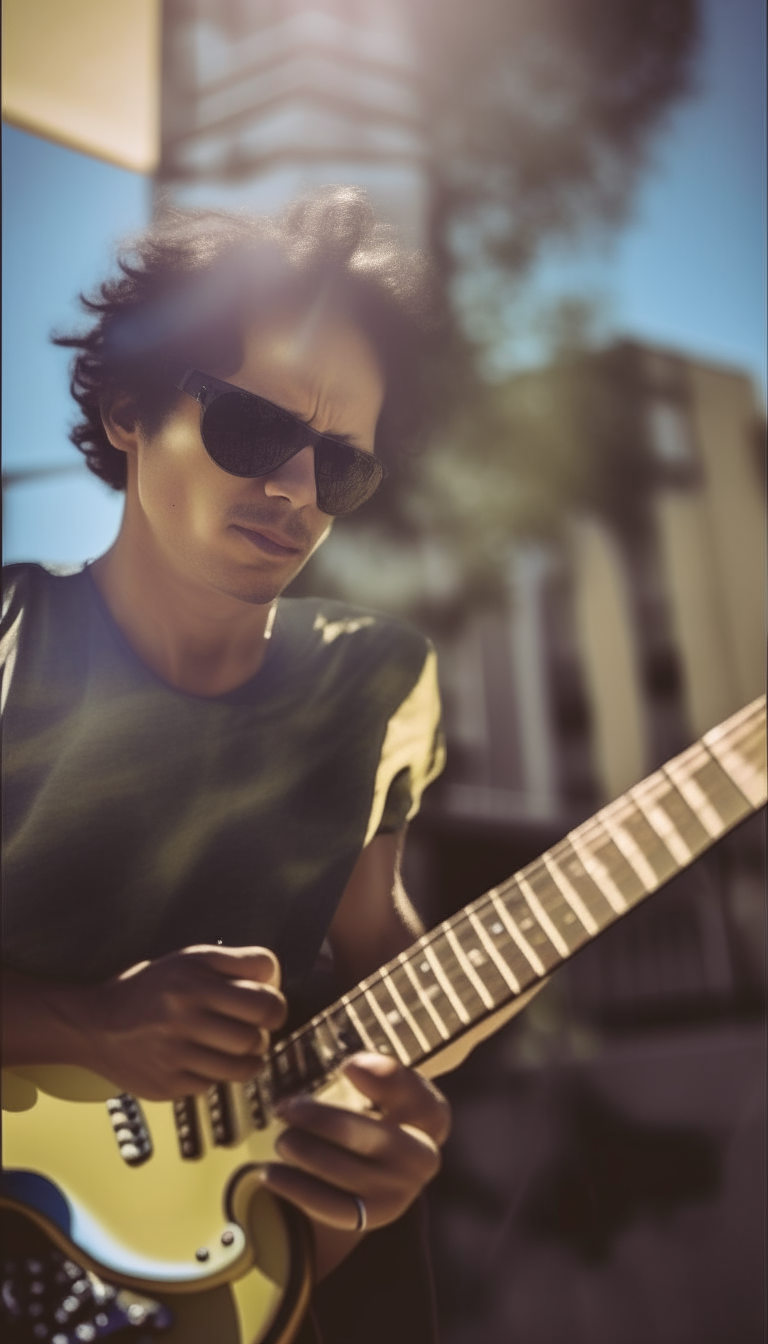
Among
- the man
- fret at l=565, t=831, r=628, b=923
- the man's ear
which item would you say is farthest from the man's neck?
fret at l=565, t=831, r=628, b=923

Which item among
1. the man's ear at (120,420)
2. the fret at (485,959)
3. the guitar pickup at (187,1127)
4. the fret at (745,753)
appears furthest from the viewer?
the man's ear at (120,420)

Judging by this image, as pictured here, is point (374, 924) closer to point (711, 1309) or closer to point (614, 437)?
point (711, 1309)

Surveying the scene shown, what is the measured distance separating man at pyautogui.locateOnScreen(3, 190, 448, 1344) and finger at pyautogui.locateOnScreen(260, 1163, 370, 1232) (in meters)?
0.12

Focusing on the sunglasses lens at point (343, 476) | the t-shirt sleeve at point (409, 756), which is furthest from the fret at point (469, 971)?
the sunglasses lens at point (343, 476)

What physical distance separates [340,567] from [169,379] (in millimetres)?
324

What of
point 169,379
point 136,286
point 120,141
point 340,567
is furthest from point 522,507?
point 120,141

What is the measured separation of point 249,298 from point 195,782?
2.04ft

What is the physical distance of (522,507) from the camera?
121 cm

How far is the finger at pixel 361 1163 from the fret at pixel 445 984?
0.57ft

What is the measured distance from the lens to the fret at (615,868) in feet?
3.00

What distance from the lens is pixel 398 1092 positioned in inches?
40.7

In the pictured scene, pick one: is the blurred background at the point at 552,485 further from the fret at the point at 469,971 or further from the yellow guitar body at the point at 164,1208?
the yellow guitar body at the point at 164,1208

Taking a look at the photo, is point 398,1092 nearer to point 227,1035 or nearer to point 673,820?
point 227,1035

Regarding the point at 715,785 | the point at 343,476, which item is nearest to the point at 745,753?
the point at 715,785
